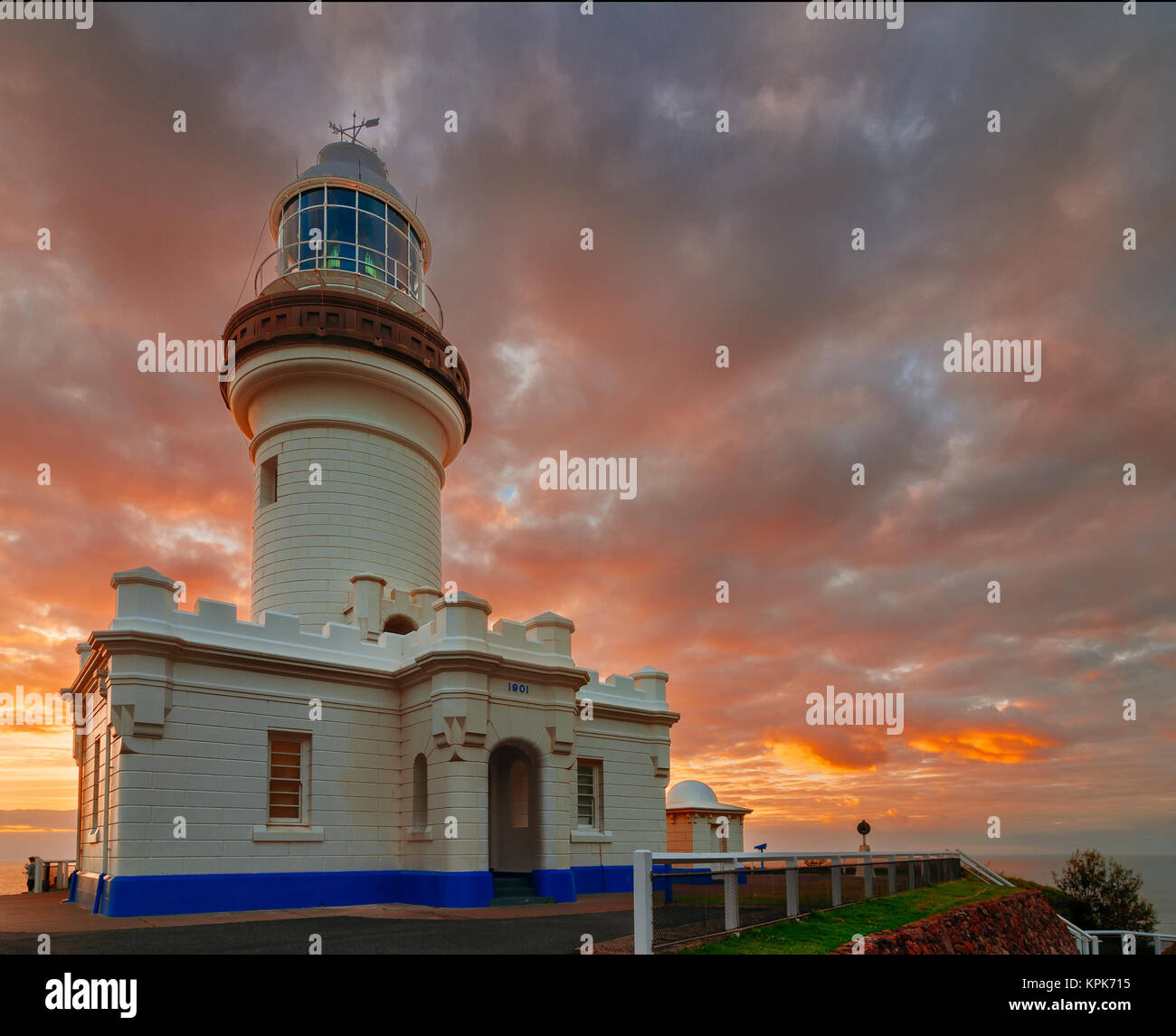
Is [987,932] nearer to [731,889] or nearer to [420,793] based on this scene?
[731,889]

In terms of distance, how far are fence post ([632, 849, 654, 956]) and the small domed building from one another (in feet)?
79.6

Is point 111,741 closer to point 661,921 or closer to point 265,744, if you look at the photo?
point 265,744

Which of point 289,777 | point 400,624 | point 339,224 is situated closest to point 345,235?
point 339,224

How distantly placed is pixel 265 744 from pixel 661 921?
9251mm

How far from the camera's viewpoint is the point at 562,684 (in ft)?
63.3

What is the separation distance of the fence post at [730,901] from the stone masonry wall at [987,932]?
136cm

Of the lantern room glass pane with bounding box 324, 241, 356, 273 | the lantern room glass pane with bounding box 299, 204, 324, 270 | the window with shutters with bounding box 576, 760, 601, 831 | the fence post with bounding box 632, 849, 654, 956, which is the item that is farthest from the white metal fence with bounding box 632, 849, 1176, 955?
the lantern room glass pane with bounding box 299, 204, 324, 270

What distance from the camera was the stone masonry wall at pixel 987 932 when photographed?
1178 centimetres

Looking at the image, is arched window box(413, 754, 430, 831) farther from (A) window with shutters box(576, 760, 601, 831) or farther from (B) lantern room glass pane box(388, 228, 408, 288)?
(B) lantern room glass pane box(388, 228, 408, 288)

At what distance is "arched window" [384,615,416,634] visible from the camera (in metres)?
21.5

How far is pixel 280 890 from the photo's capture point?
16594mm

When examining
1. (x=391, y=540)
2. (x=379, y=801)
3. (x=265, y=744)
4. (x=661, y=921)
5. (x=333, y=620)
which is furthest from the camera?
(x=391, y=540)

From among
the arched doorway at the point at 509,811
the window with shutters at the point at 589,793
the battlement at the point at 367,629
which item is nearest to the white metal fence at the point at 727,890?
the battlement at the point at 367,629
